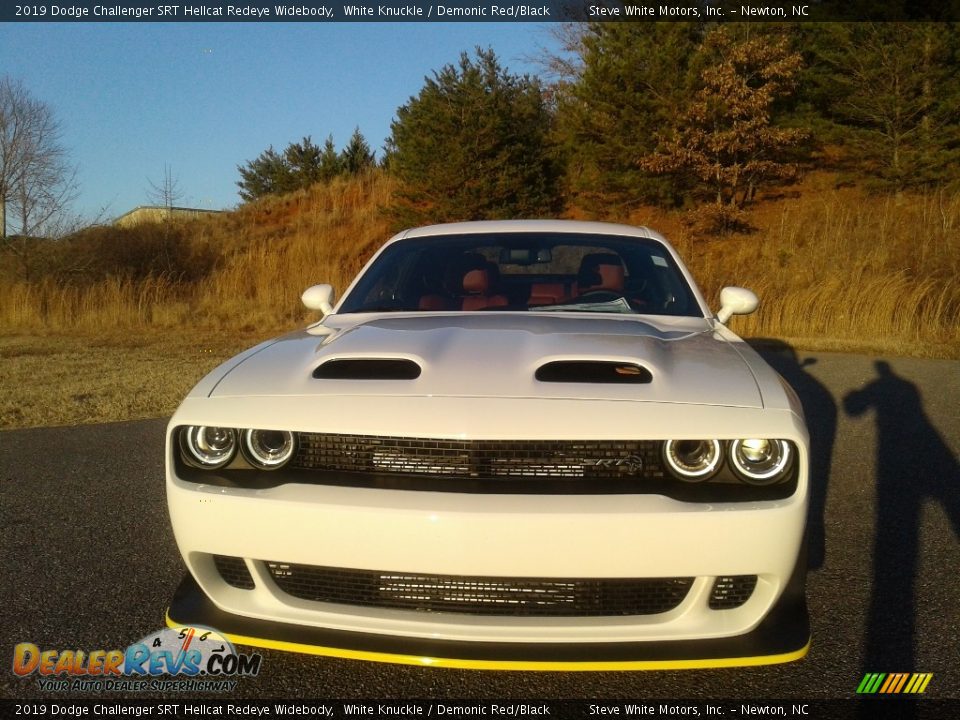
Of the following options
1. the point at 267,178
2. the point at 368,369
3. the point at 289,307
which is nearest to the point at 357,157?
the point at 267,178

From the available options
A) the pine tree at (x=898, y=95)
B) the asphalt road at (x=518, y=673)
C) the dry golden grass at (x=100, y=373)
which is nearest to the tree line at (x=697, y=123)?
the pine tree at (x=898, y=95)

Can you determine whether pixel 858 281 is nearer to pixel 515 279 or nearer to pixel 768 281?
pixel 768 281

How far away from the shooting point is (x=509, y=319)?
2805mm

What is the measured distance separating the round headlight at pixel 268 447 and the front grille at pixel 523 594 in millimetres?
299

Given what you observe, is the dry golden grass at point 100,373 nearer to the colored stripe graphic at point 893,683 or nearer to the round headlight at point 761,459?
the round headlight at point 761,459

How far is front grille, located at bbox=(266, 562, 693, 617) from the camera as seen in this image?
6.24 feet

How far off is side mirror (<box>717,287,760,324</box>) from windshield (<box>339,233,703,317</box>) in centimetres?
16

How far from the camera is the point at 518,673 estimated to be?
225 cm

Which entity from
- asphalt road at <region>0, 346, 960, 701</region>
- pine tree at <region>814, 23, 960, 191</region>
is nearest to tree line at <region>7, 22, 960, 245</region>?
pine tree at <region>814, 23, 960, 191</region>

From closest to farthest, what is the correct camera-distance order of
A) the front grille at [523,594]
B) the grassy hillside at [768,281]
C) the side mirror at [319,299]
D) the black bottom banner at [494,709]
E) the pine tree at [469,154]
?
the front grille at [523,594], the black bottom banner at [494,709], the side mirror at [319,299], the grassy hillside at [768,281], the pine tree at [469,154]

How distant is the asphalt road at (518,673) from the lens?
218 centimetres

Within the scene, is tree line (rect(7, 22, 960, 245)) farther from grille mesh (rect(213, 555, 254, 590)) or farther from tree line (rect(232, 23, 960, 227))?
grille mesh (rect(213, 555, 254, 590))

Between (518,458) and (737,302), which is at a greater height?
(737,302)

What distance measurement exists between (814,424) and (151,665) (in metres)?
5.03
